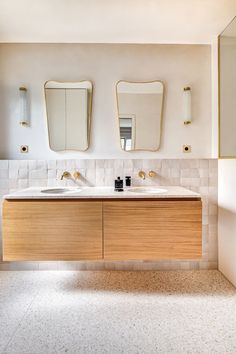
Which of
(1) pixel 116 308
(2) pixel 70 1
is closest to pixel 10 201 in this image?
A: (1) pixel 116 308

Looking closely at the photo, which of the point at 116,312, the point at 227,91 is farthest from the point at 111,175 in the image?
the point at 227,91

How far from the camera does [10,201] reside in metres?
1.91

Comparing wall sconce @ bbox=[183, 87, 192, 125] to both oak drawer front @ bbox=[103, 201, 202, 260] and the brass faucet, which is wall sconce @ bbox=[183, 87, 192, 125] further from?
the brass faucet

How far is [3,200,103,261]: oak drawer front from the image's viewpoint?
1.88 metres

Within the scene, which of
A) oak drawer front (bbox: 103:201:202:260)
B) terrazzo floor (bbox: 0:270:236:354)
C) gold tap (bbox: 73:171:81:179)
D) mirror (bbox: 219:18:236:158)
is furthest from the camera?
gold tap (bbox: 73:171:81:179)

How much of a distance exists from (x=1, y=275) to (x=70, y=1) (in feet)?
8.01

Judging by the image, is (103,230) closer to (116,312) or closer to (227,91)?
(116,312)

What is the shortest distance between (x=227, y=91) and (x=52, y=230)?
1975 mm

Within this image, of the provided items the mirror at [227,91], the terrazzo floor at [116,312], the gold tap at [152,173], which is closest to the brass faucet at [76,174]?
the gold tap at [152,173]

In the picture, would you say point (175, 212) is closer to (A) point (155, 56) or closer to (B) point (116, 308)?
(B) point (116, 308)

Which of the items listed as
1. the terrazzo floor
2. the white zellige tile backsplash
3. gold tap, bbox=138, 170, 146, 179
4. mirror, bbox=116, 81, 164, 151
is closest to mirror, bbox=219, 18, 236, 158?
the white zellige tile backsplash

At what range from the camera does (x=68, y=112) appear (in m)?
2.50

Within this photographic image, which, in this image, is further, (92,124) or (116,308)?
(92,124)

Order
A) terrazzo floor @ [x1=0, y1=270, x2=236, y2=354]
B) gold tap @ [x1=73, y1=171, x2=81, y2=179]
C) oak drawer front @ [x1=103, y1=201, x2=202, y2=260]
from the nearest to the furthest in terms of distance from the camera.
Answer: terrazzo floor @ [x1=0, y1=270, x2=236, y2=354]
oak drawer front @ [x1=103, y1=201, x2=202, y2=260]
gold tap @ [x1=73, y1=171, x2=81, y2=179]
